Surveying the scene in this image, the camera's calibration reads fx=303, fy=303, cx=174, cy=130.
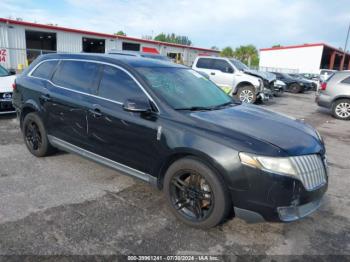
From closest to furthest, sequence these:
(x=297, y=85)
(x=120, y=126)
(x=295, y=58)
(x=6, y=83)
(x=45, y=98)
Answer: (x=120, y=126) < (x=45, y=98) < (x=6, y=83) < (x=297, y=85) < (x=295, y=58)

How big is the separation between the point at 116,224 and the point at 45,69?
9.90 ft

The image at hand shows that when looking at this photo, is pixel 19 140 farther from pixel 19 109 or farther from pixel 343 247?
pixel 343 247

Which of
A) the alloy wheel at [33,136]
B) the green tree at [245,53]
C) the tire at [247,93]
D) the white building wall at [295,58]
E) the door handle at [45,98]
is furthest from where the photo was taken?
the green tree at [245,53]

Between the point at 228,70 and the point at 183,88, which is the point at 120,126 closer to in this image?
the point at 183,88

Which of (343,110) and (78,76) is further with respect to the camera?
(343,110)

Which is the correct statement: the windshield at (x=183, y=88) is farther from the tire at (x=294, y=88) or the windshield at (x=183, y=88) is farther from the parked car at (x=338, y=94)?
the tire at (x=294, y=88)

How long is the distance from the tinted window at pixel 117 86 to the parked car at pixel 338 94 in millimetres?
9755

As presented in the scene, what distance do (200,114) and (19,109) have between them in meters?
3.55

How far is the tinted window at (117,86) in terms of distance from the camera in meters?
3.66

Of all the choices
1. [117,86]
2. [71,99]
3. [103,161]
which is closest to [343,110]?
[117,86]

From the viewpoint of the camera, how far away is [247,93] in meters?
12.7

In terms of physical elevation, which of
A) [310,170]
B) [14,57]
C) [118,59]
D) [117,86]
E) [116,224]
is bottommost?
[116,224]

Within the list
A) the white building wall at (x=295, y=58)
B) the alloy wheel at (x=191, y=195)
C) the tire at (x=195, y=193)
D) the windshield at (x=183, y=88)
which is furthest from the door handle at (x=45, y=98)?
the white building wall at (x=295, y=58)

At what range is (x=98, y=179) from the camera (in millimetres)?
4324
